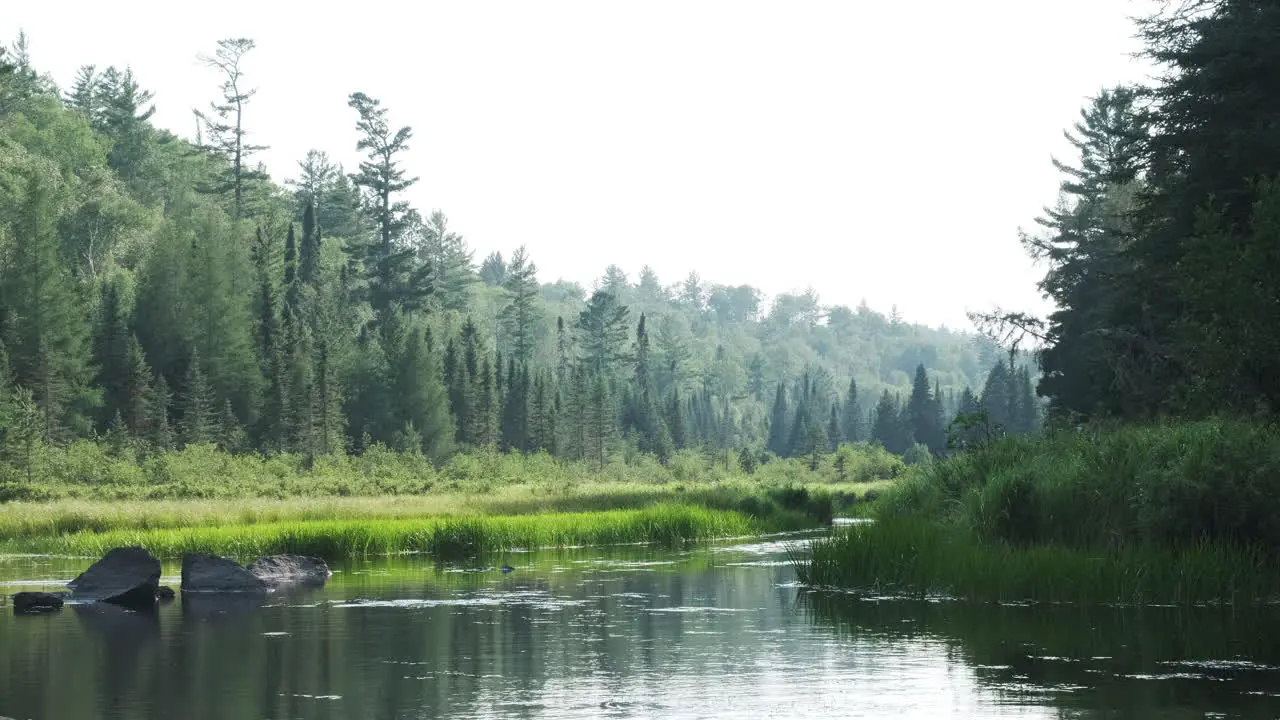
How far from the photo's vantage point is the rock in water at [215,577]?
99.0ft

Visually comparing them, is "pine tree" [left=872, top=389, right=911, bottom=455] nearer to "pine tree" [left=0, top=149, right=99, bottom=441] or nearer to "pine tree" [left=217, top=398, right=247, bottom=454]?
"pine tree" [left=217, top=398, right=247, bottom=454]

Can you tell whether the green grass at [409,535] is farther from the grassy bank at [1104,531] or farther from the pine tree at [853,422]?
the pine tree at [853,422]

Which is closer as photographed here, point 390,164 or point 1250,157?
point 1250,157

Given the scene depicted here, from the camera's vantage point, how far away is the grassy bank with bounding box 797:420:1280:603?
22734 millimetres

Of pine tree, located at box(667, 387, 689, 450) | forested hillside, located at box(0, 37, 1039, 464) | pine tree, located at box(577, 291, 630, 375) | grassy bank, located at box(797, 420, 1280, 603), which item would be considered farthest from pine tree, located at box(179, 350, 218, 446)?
pine tree, located at box(577, 291, 630, 375)

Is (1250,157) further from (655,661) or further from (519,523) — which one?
(655,661)

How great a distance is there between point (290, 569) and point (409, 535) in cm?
856

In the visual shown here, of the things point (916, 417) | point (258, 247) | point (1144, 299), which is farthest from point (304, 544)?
point (916, 417)

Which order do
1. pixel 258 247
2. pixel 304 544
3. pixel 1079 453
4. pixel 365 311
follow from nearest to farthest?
pixel 1079 453 → pixel 304 544 → pixel 258 247 → pixel 365 311

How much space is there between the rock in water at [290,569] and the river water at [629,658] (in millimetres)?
2867

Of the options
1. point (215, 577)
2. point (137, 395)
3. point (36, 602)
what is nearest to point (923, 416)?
point (137, 395)

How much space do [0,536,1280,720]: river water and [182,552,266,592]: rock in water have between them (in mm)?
1617

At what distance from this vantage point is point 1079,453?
2780 centimetres

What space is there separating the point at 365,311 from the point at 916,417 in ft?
212
